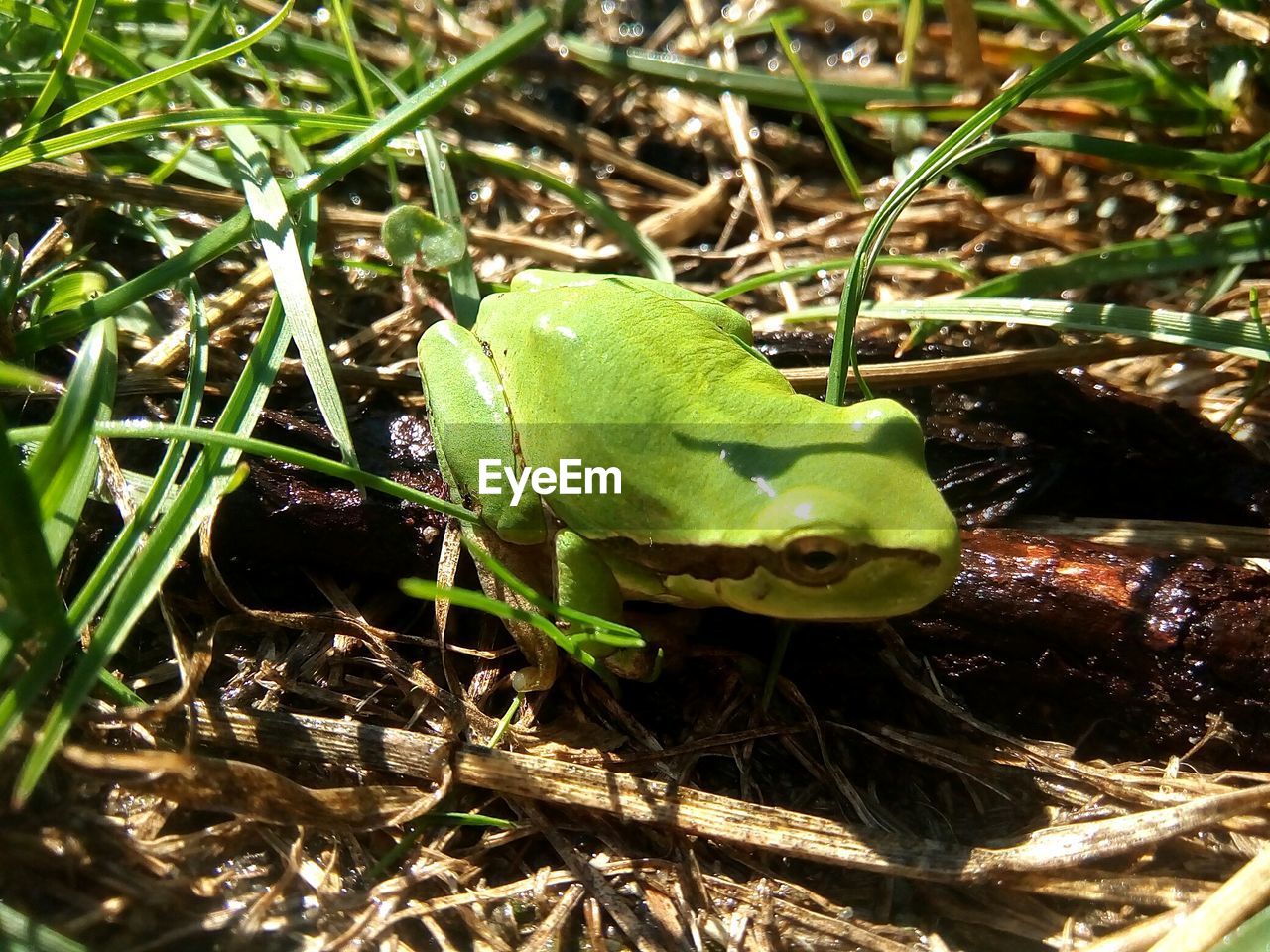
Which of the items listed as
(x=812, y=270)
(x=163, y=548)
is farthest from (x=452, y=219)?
(x=163, y=548)

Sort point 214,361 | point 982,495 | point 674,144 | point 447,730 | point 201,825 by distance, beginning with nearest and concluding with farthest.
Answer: point 201,825 → point 447,730 → point 982,495 → point 214,361 → point 674,144

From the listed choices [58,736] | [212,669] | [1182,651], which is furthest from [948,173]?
[58,736]

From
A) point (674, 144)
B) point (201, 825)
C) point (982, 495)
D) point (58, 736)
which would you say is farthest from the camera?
point (674, 144)

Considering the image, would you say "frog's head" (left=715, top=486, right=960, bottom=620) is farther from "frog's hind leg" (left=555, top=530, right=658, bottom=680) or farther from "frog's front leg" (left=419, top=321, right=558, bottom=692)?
"frog's front leg" (left=419, top=321, right=558, bottom=692)

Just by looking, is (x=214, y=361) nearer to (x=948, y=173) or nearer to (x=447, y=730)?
(x=447, y=730)

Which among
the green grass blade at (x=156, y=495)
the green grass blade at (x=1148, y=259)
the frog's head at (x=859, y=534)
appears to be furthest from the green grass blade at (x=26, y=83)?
the green grass blade at (x=1148, y=259)

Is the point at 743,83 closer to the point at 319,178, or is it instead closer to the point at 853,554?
the point at 319,178

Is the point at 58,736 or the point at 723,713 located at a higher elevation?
the point at 58,736
